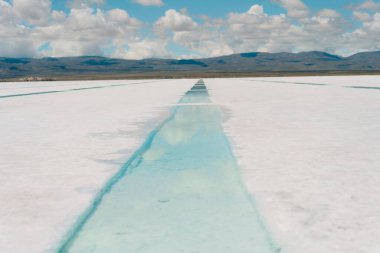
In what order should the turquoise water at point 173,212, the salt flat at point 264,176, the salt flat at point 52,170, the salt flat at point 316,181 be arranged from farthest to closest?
the salt flat at point 52,170 < the salt flat at point 264,176 < the salt flat at point 316,181 < the turquoise water at point 173,212

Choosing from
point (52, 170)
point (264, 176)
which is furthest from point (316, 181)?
point (52, 170)

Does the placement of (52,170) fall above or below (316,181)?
below

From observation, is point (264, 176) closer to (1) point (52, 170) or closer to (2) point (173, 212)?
(2) point (173, 212)

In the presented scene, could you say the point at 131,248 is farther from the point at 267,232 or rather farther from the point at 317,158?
the point at 317,158

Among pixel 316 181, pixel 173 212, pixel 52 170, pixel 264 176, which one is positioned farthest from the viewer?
pixel 52 170

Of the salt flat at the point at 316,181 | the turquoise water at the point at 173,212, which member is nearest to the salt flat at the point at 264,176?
the salt flat at the point at 316,181

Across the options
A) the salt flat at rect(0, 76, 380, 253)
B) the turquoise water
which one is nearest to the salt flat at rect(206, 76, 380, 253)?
the salt flat at rect(0, 76, 380, 253)

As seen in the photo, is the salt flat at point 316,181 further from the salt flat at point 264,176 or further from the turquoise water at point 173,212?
the turquoise water at point 173,212

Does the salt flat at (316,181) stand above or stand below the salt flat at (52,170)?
above

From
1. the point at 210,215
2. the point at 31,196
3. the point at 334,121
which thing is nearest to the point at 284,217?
the point at 210,215
